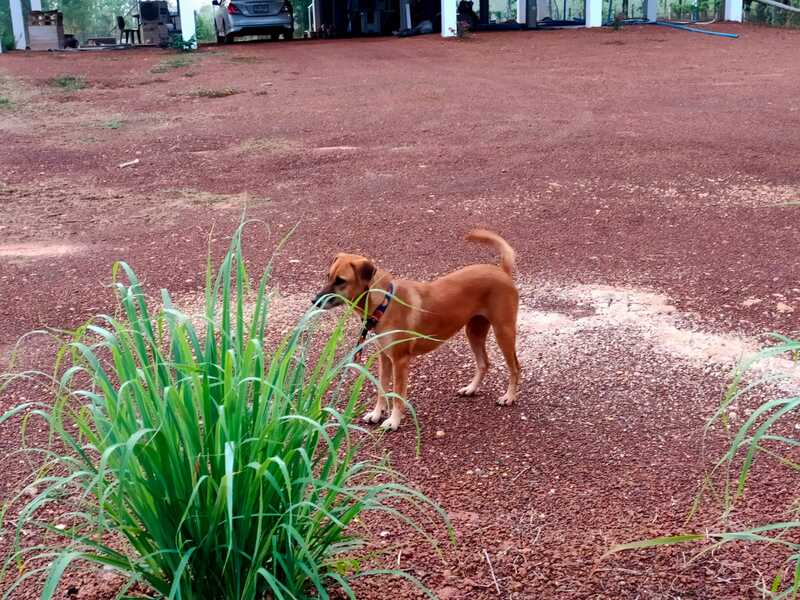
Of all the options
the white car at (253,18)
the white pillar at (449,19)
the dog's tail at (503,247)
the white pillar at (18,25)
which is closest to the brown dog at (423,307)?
the dog's tail at (503,247)

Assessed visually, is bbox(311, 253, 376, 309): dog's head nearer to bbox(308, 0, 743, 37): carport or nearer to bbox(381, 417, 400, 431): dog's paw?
bbox(381, 417, 400, 431): dog's paw

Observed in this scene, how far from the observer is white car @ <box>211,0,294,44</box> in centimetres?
2647

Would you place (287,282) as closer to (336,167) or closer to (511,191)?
(511,191)

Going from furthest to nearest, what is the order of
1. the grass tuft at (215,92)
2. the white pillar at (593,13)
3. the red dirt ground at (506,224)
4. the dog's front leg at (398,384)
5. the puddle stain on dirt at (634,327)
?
1. the white pillar at (593,13)
2. the grass tuft at (215,92)
3. the puddle stain on dirt at (634,327)
4. the dog's front leg at (398,384)
5. the red dirt ground at (506,224)

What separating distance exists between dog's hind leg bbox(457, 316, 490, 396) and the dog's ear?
72 cm

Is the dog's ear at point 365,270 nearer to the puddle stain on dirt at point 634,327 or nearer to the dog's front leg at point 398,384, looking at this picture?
the dog's front leg at point 398,384

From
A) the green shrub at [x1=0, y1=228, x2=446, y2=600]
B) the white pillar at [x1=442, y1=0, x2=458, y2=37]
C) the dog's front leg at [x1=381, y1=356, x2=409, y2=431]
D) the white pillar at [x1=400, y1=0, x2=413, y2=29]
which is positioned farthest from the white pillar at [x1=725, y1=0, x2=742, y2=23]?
the green shrub at [x1=0, y1=228, x2=446, y2=600]

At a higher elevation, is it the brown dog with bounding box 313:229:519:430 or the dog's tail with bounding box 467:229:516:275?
the dog's tail with bounding box 467:229:516:275

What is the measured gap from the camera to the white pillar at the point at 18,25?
86.4 feet

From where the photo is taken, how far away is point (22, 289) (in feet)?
21.6

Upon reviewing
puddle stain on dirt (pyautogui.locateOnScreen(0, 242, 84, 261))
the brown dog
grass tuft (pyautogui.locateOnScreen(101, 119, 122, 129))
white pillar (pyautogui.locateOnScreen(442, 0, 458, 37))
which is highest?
white pillar (pyautogui.locateOnScreen(442, 0, 458, 37))

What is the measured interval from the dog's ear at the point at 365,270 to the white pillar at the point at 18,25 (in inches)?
998

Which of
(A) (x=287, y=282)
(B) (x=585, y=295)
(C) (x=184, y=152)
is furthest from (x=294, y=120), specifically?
(B) (x=585, y=295)

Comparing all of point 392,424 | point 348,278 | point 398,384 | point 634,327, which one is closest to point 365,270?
point 348,278
